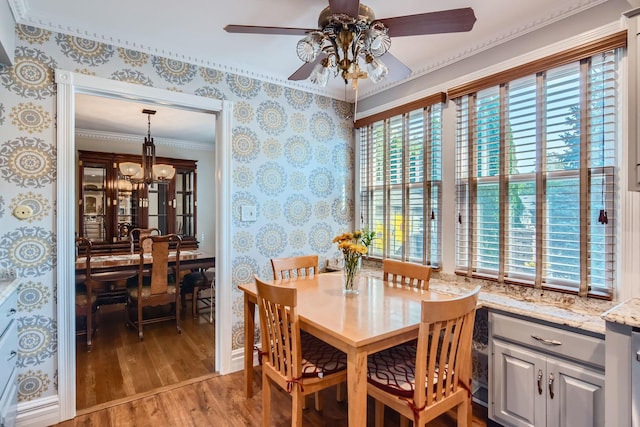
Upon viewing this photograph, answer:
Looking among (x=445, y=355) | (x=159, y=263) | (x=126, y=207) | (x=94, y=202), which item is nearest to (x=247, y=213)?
(x=159, y=263)

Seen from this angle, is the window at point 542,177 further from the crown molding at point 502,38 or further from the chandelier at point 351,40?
the chandelier at point 351,40

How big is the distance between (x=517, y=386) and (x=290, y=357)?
1262 millimetres

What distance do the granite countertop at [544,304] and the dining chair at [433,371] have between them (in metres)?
0.45

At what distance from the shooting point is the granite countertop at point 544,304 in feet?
5.69

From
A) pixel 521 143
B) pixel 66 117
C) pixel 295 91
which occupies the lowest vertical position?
pixel 521 143

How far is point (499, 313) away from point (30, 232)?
2.85 meters

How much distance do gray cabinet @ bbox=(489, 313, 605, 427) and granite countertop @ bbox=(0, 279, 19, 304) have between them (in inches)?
100

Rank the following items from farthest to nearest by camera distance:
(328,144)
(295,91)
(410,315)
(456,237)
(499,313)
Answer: (328,144) → (295,91) → (456,237) → (499,313) → (410,315)

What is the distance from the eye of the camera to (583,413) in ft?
5.46

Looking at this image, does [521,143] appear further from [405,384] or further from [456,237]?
[405,384]

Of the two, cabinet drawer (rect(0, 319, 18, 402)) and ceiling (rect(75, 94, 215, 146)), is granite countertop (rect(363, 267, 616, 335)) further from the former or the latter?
ceiling (rect(75, 94, 215, 146))

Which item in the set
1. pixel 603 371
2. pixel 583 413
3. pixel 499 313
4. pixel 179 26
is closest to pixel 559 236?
pixel 499 313

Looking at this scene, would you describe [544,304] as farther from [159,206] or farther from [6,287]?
[159,206]

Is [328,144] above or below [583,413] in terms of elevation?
above
